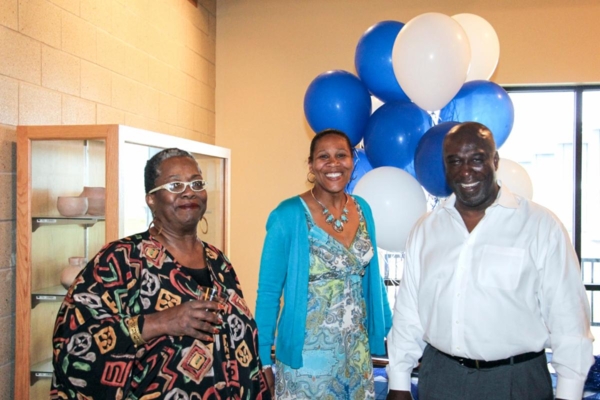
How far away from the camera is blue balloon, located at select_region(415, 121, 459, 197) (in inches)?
100

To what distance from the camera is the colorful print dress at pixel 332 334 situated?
6.60 ft

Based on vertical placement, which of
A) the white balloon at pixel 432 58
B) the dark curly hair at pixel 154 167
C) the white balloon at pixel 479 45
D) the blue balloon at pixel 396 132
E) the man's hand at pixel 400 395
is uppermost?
the white balloon at pixel 479 45

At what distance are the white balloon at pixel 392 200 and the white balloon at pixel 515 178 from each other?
0.44 metres

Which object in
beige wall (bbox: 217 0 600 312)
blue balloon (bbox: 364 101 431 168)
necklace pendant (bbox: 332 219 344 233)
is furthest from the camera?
beige wall (bbox: 217 0 600 312)

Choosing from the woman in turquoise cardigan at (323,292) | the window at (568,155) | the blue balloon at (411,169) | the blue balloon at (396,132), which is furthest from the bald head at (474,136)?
the window at (568,155)

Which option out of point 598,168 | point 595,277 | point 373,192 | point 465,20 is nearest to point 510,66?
point 598,168

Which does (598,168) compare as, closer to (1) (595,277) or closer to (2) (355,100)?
(1) (595,277)

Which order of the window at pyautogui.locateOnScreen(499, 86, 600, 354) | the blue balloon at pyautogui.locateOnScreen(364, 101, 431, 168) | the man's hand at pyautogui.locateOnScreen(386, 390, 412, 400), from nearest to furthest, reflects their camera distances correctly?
the man's hand at pyautogui.locateOnScreen(386, 390, 412, 400) → the blue balloon at pyautogui.locateOnScreen(364, 101, 431, 168) → the window at pyautogui.locateOnScreen(499, 86, 600, 354)

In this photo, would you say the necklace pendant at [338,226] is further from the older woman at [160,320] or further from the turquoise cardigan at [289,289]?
the older woman at [160,320]

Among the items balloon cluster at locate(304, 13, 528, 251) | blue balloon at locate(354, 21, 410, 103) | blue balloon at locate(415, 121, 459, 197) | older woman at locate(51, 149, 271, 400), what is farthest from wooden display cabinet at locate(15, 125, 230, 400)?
blue balloon at locate(415, 121, 459, 197)

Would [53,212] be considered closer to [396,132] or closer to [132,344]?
[132,344]

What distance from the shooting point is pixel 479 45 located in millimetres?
3205

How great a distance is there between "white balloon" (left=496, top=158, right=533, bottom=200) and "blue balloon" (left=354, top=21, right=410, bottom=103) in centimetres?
61

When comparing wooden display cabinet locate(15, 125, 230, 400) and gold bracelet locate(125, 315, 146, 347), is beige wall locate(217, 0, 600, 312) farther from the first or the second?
gold bracelet locate(125, 315, 146, 347)
